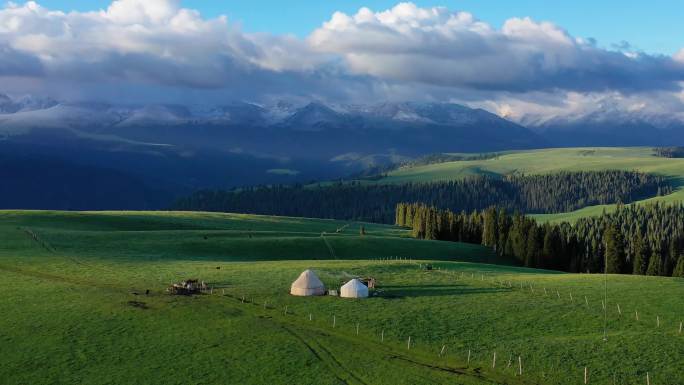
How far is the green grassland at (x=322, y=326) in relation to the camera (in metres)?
54.0

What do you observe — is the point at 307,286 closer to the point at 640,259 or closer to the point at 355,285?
the point at 355,285

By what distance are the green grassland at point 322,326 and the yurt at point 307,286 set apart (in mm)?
2069

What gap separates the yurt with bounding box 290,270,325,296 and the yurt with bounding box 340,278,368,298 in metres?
3.11

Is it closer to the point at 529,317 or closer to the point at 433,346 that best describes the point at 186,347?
the point at 433,346

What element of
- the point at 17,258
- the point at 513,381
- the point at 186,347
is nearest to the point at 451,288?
→ the point at 513,381

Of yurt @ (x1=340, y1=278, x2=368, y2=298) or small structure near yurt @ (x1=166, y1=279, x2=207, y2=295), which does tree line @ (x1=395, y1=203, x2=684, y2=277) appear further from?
small structure near yurt @ (x1=166, y1=279, x2=207, y2=295)

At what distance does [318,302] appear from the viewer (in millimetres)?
75562

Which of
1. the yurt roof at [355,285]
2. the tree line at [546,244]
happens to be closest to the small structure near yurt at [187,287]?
the yurt roof at [355,285]

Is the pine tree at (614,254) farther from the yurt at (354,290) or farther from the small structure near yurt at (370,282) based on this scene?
the yurt at (354,290)

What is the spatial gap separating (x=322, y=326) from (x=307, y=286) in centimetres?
1308

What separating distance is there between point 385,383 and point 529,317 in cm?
2411

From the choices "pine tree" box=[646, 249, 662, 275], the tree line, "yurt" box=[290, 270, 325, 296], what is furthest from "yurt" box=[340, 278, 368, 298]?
"pine tree" box=[646, 249, 662, 275]

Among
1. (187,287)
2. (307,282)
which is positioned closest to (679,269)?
(307,282)

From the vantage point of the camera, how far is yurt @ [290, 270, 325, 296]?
3105 inches
